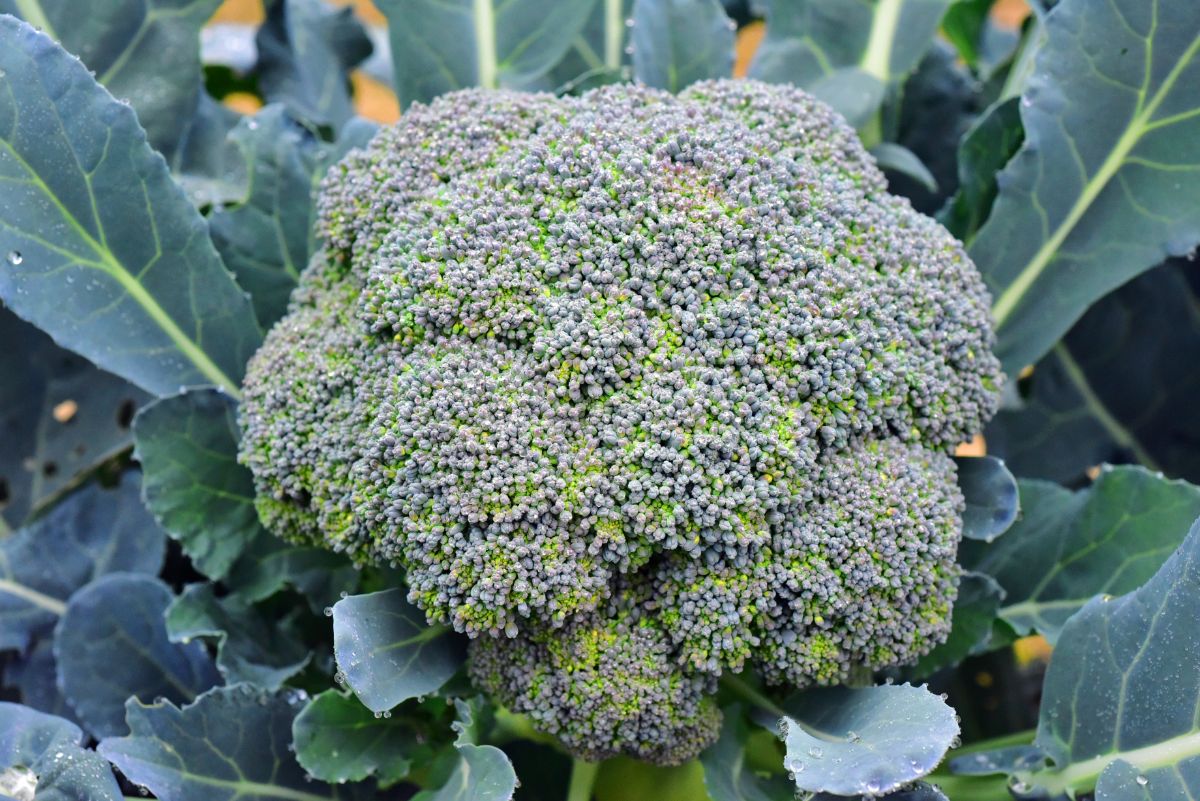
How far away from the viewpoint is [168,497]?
875 mm

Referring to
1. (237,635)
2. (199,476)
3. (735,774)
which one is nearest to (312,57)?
(199,476)

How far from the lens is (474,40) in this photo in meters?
1.03

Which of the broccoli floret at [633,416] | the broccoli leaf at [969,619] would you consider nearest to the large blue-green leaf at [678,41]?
the broccoli floret at [633,416]

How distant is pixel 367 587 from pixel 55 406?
0.43 m

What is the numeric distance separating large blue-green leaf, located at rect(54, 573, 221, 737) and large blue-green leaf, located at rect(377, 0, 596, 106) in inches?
20.8

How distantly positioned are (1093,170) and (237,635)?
85 centimetres

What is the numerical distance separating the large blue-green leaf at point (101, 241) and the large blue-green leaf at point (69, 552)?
0.72 ft

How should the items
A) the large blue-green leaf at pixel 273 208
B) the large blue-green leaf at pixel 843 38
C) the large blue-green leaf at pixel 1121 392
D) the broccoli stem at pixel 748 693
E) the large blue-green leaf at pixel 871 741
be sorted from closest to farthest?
1. the large blue-green leaf at pixel 871 741
2. the broccoli stem at pixel 748 693
3. the large blue-green leaf at pixel 273 208
4. the large blue-green leaf at pixel 843 38
5. the large blue-green leaf at pixel 1121 392

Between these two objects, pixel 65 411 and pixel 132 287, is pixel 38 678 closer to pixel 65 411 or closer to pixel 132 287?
pixel 65 411

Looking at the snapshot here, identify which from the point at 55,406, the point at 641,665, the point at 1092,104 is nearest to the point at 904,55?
the point at 1092,104

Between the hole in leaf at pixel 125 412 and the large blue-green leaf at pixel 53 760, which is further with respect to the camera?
the hole in leaf at pixel 125 412

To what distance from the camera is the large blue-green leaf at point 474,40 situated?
3.31ft

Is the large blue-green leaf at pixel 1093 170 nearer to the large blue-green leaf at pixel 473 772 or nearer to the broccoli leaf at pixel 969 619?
the broccoli leaf at pixel 969 619

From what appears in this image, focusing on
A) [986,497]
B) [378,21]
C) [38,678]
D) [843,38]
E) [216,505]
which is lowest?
[38,678]
